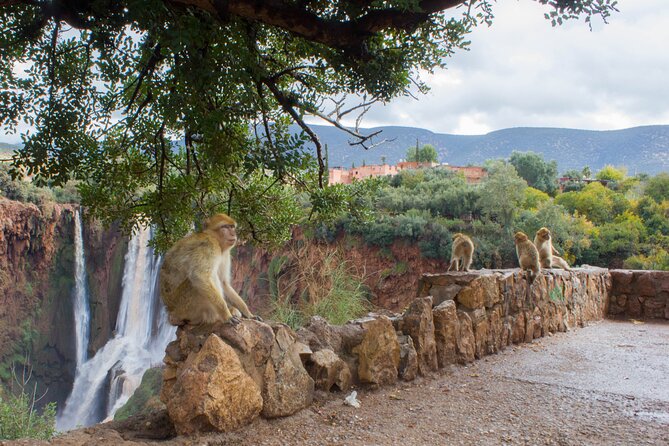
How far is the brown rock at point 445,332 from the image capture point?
532cm

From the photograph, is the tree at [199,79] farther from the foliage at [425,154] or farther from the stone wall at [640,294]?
the foliage at [425,154]

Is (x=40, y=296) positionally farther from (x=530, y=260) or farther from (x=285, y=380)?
(x=285, y=380)

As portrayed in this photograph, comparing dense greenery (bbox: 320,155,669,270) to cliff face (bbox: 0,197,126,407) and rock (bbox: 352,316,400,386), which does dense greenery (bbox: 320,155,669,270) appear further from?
rock (bbox: 352,316,400,386)

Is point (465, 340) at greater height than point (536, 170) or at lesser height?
lesser

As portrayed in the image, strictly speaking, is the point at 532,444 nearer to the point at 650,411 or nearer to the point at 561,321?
the point at 650,411

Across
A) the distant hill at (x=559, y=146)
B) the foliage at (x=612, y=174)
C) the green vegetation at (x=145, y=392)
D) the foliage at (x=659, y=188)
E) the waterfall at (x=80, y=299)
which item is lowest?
the green vegetation at (x=145, y=392)

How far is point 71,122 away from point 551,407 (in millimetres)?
5118

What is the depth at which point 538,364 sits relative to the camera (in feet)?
19.1

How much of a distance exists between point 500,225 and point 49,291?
2343cm

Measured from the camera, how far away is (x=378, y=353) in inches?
179

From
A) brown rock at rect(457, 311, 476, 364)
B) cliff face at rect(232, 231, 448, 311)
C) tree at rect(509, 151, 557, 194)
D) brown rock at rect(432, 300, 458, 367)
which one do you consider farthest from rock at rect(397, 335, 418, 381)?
tree at rect(509, 151, 557, 194)

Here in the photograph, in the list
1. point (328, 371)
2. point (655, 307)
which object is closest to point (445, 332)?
point (328, 371)

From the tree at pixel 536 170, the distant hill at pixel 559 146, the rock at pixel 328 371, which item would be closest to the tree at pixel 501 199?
the tree at pixel 536 170

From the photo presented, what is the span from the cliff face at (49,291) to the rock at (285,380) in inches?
954
